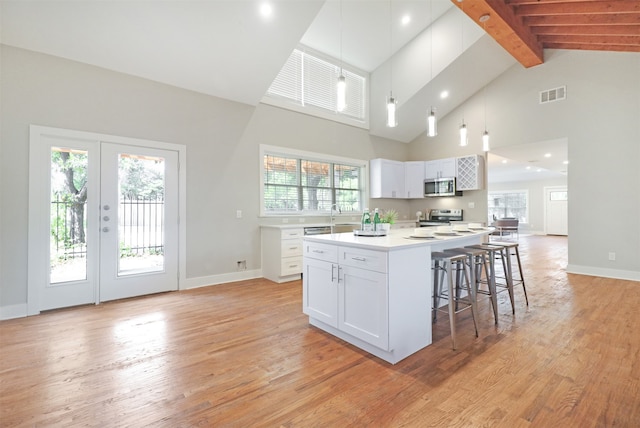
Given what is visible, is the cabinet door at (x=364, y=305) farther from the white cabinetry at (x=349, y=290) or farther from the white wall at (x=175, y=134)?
the white wall at (x=175, y=134)

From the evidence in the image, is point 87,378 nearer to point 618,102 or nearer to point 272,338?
point 272,338

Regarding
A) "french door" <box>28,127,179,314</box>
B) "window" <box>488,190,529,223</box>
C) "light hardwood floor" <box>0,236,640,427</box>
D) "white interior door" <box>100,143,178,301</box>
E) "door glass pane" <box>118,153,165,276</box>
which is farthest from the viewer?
"window" <box>488,190,529,223</box>

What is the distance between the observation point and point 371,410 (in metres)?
1.60

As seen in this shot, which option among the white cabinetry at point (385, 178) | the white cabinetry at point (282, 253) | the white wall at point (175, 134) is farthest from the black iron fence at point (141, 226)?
the white cabinetry at point (385, 178)

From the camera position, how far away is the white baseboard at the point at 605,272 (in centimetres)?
450

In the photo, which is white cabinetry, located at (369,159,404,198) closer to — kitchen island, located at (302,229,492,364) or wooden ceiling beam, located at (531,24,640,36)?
wooden ceiling beam, located at (531,24,640,36)

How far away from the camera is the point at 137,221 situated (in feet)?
12.5

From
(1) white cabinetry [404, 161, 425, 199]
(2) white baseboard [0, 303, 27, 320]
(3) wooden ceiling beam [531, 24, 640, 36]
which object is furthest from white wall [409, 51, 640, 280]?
(2) white baseboard [0, 303, 27, 320]

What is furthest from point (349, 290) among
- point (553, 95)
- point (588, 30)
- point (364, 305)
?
point (553, 95)

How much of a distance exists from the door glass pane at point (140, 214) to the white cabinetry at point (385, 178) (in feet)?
14.0

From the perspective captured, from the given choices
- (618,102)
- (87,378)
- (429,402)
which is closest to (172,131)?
(87,378)

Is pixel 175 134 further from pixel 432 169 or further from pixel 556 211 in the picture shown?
pixel 556 211

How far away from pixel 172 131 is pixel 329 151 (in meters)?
2.86

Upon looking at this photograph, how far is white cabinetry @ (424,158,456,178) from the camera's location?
640 centimetres
